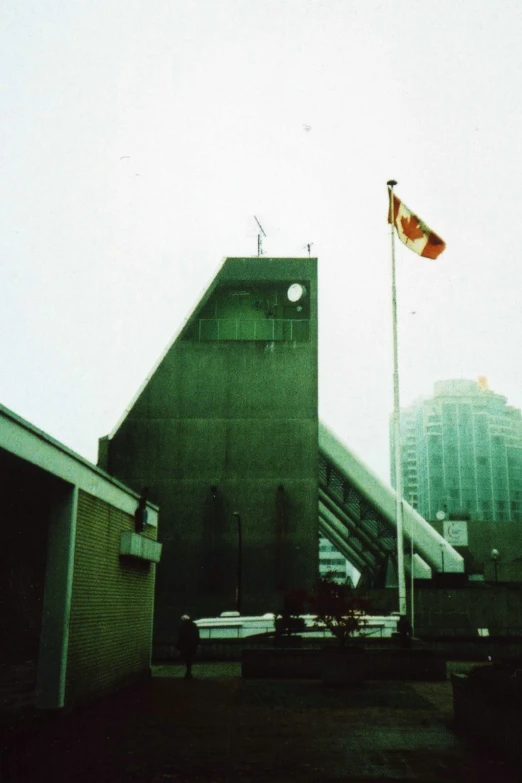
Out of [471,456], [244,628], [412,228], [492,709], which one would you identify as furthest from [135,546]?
[471,456]

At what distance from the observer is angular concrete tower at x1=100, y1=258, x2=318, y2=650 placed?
4088 cm

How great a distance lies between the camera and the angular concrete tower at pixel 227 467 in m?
40.9

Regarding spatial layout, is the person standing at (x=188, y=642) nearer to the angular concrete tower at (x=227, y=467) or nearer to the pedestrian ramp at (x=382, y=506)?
the angular concrete tower at (x=227, y=467)

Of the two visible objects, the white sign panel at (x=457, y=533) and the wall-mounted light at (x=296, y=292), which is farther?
the white sign panel at (x=457, y=533)

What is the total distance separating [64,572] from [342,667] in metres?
7.76

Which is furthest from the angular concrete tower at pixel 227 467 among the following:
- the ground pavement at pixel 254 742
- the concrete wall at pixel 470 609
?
the ground pavement at pixel 254 742

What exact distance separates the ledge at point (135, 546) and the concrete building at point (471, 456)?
100200 millimetres

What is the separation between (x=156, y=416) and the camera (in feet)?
140

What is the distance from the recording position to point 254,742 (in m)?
10.7

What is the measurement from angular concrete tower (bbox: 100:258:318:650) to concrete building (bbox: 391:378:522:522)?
78.8 meters

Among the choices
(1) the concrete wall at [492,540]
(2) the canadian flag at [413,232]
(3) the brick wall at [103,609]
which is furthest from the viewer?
(1) the concrete wall at [492,540]

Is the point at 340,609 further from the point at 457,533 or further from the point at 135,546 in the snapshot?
the point at 457,533

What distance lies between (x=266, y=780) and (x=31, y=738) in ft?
14.2

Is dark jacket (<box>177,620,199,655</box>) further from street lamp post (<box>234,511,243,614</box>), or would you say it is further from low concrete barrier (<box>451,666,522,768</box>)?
street lamp post (<box>234,511,243,614</box>)
